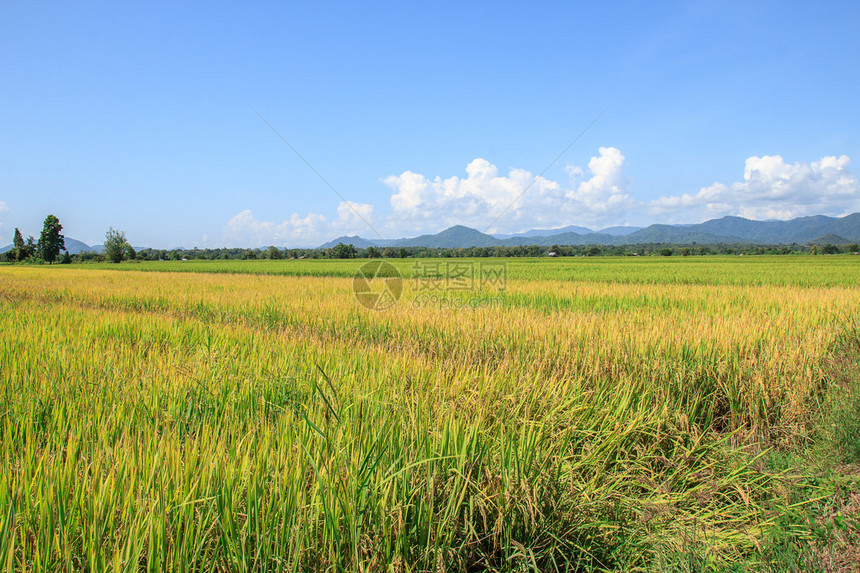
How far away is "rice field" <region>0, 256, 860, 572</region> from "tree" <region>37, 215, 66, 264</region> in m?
93.7

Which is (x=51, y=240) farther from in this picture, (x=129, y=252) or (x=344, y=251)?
(x=344, y=251)

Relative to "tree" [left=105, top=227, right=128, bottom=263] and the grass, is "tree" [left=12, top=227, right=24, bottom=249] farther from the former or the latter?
the grass

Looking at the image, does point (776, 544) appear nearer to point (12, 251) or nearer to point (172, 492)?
point (172, 492)

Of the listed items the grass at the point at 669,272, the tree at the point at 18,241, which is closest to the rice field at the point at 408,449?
the grass at the point at 669,272

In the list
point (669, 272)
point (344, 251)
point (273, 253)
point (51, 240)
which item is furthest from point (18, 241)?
point (669, 272)

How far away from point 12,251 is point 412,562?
11046 centimetres

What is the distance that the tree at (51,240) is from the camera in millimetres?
72188

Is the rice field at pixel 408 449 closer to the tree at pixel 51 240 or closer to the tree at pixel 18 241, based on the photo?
the tree at pixel 51 240

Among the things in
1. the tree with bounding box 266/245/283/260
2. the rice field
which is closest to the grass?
the rice field

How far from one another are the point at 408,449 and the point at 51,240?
10088cm

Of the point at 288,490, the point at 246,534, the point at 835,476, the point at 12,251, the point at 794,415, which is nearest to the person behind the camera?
the point at 246,534

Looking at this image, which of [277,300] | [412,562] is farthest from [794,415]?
[277,300]

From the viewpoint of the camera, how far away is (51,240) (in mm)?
73438

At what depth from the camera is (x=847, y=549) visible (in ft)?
6.10
